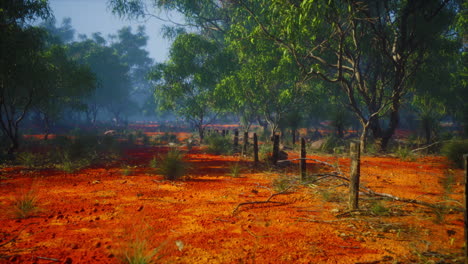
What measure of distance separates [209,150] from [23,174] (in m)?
9.45

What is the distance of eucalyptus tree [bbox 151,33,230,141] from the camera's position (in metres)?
20.4

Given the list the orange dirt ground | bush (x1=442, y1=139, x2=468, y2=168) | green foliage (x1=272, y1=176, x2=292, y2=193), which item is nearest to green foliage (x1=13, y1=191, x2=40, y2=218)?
the orange dirt ground

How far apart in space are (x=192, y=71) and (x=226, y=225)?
18.1 m

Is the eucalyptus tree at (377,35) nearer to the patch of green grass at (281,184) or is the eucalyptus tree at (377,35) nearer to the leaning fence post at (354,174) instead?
the patch of green grass at (281,184)

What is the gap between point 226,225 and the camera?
14.6ft

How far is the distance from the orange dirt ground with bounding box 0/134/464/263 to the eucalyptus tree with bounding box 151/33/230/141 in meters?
14.6

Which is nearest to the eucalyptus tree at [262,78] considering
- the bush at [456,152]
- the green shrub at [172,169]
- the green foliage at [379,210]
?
the bush at [456,152]

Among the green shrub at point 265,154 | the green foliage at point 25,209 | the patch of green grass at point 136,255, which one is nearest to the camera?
the patch of green grass at point 136,255

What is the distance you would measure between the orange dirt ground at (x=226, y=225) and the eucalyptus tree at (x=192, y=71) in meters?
14.6

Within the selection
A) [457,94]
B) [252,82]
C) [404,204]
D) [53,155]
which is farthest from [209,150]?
[457,94]

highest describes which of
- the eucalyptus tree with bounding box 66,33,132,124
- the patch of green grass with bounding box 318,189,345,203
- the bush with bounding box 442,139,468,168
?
the eucalyptus tree with bounding box 66,33,132,124

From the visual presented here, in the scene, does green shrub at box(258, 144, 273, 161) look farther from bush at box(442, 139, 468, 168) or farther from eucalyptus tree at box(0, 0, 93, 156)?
eucalyptus tree at box(0, 0, 93, 156)

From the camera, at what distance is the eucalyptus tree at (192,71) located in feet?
66.8

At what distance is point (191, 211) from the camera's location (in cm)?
519
